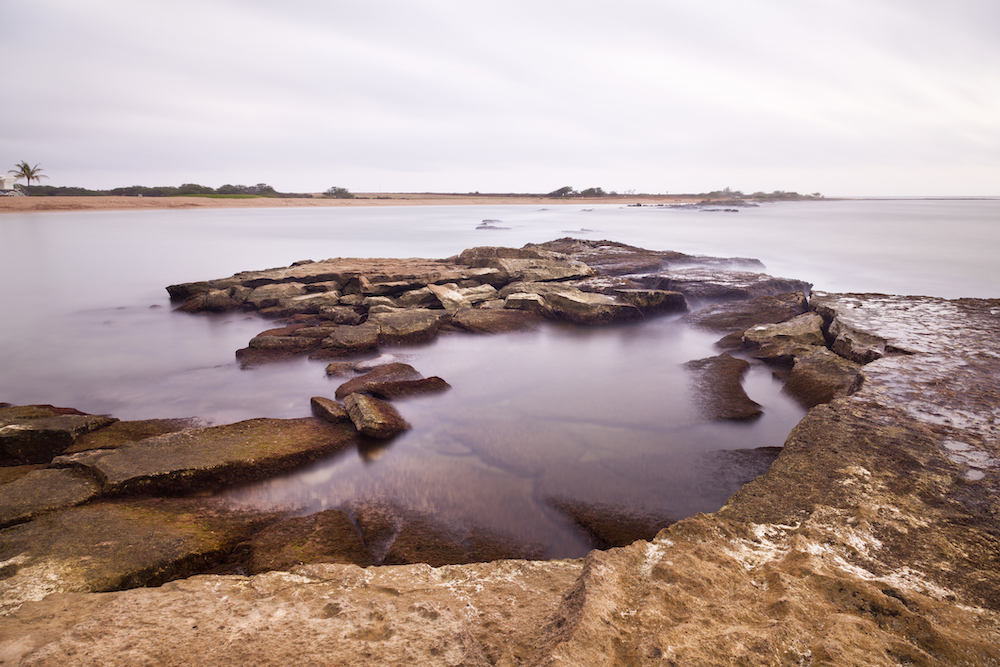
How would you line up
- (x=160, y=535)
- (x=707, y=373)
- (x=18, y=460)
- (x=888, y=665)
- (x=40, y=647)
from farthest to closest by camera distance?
1. (x=707, y=373)
2. (x=18, y=460)
3. (x=160, y=535)
4. (x=40, y=647)
5. (x=888, y=665)

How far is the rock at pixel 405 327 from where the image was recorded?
25.8 ft

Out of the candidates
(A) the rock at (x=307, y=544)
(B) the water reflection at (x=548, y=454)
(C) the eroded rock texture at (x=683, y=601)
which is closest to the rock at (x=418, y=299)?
(B) the water reflection at (x=548, y=454)

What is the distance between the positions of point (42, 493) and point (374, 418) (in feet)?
7.71

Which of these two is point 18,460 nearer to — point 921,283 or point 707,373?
point 707,373

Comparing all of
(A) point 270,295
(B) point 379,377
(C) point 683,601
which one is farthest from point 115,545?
(A) point 270,295

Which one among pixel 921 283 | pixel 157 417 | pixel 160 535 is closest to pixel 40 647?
pixel 160 535

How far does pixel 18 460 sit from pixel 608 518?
15.6 feet

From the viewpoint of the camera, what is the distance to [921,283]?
1309 cm

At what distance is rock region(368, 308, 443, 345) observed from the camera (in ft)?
25.8

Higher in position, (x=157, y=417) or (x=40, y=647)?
(x=40, y=647)

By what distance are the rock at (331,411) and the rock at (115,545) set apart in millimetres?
1510

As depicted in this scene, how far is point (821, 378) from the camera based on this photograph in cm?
501

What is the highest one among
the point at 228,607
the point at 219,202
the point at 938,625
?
the point at 219,202

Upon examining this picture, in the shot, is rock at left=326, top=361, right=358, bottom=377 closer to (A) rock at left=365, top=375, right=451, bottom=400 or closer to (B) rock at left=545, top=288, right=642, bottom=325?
(A) rock at left=365, top=375, right=451, bottom=400
